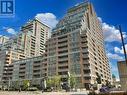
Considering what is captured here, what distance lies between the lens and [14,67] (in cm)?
12481

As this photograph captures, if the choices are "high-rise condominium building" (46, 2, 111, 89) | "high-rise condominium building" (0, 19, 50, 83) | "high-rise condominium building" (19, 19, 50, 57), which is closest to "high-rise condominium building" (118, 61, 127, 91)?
"high-rise condominium building" (46, 2, 111, 89)

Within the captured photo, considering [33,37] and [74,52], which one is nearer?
[74,52]

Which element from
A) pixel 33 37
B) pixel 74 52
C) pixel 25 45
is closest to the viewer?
pixel 74 52

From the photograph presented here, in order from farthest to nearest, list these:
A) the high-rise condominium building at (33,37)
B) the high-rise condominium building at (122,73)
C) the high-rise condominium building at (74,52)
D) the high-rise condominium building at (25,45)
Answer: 1. the high-rise condominium building at (33,37)
2. the high-rise condominium building at (25,45)
3. the high-rise condominium building at (74,52)
4. the high-rise condominium building at (122,73)

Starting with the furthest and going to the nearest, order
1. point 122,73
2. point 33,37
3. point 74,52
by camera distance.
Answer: point 33,37
point 74,52
point 122,73

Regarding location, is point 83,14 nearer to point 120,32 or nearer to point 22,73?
point 22,73

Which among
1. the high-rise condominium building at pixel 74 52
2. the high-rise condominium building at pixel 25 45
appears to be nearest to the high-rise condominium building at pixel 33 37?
the high-rise condominium building at pixel 25 45

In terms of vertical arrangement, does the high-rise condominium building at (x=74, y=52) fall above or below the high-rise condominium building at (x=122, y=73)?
above

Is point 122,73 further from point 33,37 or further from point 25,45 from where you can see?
point 33,37

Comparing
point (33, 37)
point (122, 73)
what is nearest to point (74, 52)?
point (122, 73)

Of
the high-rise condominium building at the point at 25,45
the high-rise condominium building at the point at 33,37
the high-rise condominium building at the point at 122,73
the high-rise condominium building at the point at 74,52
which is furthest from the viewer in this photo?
the high-rise condominium building at the point at 33,37

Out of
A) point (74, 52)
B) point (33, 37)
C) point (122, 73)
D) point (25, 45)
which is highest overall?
point (33, 37)

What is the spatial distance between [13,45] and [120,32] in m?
129

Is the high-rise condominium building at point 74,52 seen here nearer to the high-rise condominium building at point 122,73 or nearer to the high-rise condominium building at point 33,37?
the high-rise condominium building at point 33,37
